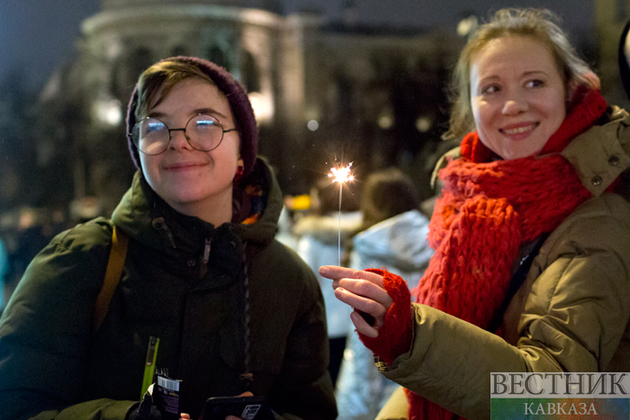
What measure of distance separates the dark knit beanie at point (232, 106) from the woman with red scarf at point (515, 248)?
515mm

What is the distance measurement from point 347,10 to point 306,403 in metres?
1.77

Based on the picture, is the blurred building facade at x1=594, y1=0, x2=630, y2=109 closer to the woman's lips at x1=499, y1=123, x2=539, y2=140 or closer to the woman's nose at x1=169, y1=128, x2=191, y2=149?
the woman's lips at x1=499, y1=123, x2=539, y2=140

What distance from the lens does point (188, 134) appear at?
131 centimetres

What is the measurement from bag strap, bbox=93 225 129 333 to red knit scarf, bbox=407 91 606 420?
0.84 m

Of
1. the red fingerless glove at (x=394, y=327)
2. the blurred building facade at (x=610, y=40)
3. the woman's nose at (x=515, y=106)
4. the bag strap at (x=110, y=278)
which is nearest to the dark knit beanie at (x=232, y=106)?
the bag strap at (x=110, y=278)

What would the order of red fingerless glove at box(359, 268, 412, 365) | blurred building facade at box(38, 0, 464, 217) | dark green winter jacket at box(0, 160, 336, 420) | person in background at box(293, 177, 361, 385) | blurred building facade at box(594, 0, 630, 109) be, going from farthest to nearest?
blurred building facade at box(594, 0, 630, 109), person in background at box(293, 177, 361, 385), blurred building facade at box(38, 0, 464, 217), dark green winter jacket at box(0, 160, 336, 420), red fingerless glove at box(359, 268, 412, 365)

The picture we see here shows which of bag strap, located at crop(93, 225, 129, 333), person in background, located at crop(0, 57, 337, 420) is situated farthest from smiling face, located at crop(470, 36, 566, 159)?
bag strap, located at crop(93, 225, 129, 333)

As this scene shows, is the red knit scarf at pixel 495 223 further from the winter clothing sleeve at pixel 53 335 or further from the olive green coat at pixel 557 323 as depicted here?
the winter clothing sleeve at pixel 53 335

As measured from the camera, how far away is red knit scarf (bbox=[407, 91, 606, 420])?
1.33 metres

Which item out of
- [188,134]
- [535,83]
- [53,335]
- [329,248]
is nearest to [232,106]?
[188,134]

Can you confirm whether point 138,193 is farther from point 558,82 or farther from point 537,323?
point 558,82

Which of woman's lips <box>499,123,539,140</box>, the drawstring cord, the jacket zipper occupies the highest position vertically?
woman's lips <box>499,123,539,140</box>

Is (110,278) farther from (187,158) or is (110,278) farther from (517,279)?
(517,279)

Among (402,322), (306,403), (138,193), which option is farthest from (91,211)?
(402,322)
